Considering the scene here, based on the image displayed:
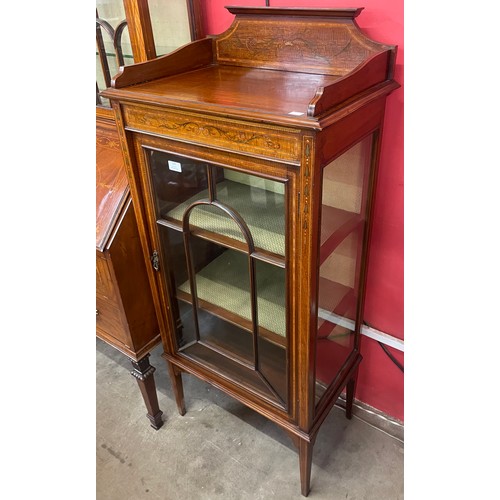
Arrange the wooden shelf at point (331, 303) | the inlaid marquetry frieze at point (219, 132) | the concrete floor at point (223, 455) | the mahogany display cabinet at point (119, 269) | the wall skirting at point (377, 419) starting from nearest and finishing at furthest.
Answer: the inlaid marquetry frieze at point (219, 132)
the wooden shelf at point (331, 303)
the mahogany display cabinet at point (119, 269)
the concrete floor at point (223, 455)
the wall skirting at point (377, 419)

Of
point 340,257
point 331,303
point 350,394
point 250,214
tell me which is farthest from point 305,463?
point 250,214

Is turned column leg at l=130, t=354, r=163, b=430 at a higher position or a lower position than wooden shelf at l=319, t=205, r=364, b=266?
lower

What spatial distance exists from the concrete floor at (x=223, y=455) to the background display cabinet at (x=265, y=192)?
0.13 m

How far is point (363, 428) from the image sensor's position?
4.61 feet

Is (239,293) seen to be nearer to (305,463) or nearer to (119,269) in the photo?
(119,269)

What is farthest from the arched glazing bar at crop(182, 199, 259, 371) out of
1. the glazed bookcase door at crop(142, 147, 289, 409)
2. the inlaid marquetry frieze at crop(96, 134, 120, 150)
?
the inlaid marquetry frieze at crop(96, 134, 120, 150)

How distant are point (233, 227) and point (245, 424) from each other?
812 mm

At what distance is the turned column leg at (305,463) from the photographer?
109cm

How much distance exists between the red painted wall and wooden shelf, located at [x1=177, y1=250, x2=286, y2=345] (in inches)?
13.3

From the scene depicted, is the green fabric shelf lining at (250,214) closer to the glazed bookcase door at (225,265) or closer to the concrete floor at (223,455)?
the glazed bookcase door at (225,265)

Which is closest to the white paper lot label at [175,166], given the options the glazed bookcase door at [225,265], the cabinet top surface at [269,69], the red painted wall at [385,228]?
the glazed bookcase door at [225,265]

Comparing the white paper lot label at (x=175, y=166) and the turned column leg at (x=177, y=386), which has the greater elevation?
the white paper lot label at (x=175, y=166)

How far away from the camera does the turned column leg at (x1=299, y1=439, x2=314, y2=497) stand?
43.1 inches

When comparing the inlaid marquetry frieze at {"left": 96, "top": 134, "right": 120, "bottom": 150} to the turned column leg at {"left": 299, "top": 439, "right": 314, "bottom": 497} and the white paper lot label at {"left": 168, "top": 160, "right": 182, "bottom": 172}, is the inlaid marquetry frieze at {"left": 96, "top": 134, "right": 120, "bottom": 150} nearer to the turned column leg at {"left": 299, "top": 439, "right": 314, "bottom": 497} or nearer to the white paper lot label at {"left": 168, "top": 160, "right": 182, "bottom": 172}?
the white paper lot label at {"left": 168, "top": 160, "right": 182, "bottom": 172}
